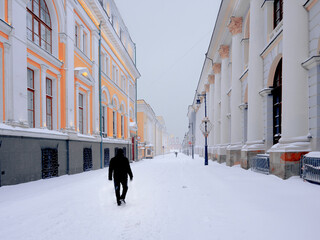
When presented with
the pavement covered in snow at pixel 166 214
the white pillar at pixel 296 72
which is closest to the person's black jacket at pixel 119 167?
the pavement covered in snow at pixel 166 214

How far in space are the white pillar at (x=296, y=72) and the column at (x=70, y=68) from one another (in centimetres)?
1125

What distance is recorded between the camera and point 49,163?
33.8ft

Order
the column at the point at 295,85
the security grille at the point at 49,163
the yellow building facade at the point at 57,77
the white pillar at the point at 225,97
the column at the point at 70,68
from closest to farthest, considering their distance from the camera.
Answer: the yellow building facade at the point at 57,77, the column at the point at 295,85, the security grille at the point at 49,163, the column at the point at 70,68, the white pillar at the point at 225,97

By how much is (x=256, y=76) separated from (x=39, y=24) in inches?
490

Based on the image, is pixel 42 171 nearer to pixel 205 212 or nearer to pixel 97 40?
pixel 205 212

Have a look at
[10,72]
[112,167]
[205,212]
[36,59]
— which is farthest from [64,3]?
[205,212]

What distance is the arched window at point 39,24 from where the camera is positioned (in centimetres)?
1016

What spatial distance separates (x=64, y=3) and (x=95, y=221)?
1271 cm

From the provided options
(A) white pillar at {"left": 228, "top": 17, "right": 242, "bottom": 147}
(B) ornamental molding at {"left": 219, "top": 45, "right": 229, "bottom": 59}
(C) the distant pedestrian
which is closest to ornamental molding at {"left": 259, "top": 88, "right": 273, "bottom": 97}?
(A) white pillar at {"left": 228, "top": 17, "right": 242, "bottom": 147}

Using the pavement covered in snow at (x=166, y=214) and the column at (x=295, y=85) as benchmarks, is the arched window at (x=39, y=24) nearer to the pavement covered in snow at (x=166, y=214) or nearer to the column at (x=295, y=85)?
the pavement covered in snow at (x=166, y=214)

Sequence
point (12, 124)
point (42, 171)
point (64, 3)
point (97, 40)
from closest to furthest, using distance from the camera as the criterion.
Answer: point (12, 124) < point (42, 171) < point (64, 3) < point (97, 40)

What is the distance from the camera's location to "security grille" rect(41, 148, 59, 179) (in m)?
9.91

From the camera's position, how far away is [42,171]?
9719 millimetres

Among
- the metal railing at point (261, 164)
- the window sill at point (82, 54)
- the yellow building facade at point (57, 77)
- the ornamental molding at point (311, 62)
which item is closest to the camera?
the ornamental molding at point (311, 62)
